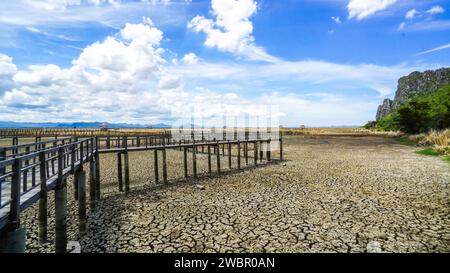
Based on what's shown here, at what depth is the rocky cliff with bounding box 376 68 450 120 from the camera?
140875 mm

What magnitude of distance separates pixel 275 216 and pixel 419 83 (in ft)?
610

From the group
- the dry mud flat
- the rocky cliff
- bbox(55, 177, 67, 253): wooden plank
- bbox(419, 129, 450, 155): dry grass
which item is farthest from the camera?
the rocky cliff

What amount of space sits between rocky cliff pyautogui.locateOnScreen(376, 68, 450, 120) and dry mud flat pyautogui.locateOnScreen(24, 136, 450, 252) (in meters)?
158

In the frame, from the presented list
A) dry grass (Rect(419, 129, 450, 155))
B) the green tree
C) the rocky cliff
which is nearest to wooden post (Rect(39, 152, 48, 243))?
dry grass (Rect(419, 129, 450, 155))

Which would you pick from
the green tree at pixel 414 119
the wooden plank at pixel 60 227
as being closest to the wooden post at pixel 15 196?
the wooden plank at pixel 60 227

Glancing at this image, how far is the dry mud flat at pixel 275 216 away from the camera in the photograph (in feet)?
22.6

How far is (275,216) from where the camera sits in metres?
8.91

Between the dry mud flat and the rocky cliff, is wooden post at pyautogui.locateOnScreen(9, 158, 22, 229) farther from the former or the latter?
the rocky cliff

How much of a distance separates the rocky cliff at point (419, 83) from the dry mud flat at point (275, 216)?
519 ft

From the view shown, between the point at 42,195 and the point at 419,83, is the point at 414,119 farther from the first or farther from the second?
the point at 419,83

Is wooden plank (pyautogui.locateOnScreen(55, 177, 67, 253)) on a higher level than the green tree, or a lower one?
lower

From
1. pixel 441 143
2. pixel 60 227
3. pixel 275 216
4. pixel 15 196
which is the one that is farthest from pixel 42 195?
pixel 441 143
